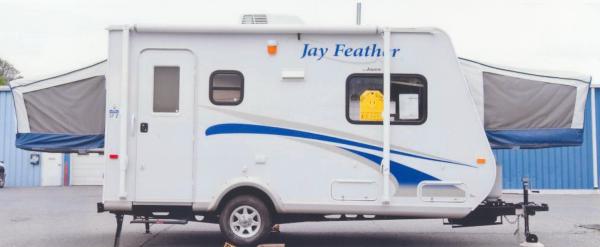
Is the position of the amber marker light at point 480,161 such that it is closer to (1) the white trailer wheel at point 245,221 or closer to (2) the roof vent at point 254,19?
(1) the white trailer wheel at point 245,221

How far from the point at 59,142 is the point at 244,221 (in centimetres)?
281

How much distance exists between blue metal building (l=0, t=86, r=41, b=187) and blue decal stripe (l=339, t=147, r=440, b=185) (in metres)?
17.9

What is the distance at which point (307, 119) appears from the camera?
874 centimetres

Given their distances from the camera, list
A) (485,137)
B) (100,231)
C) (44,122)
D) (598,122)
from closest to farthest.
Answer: (485,137) → (44,122) → (100,231) → (598,122)

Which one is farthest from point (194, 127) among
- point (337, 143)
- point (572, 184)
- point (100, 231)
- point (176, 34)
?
point (572, 184)

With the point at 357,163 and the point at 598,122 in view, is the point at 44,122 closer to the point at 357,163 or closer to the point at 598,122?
the point at 357,163

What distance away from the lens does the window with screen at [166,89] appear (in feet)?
28.9

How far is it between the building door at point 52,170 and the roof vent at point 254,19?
658 inches

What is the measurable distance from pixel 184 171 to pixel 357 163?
2.21 meters

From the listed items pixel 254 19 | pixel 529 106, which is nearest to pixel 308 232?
pixel 254 19

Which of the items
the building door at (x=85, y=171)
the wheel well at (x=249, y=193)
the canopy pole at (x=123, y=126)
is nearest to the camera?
the canopy pole at (x=123, y=126)

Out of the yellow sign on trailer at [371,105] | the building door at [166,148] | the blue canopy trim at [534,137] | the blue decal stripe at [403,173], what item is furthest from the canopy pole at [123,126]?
the blue canopy trim at [534,137]

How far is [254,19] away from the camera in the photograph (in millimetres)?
9109

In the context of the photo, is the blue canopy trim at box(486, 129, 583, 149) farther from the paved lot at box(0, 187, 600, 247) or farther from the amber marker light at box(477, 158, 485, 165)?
the paved lot at box(0, 187, 600, 247)
